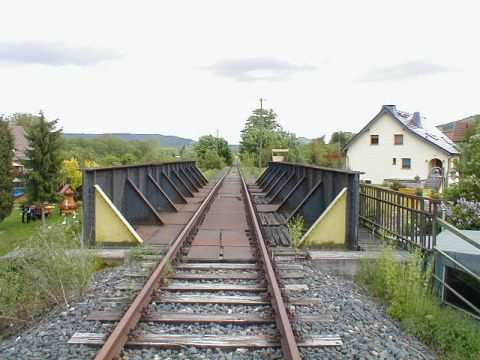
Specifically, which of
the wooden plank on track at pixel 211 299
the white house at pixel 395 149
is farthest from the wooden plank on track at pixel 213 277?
the white house at pixel 395 149

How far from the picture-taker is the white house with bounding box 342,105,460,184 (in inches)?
1838

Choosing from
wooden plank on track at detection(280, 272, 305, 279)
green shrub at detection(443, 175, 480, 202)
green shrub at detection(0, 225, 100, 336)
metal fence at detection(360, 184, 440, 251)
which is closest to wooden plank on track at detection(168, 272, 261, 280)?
wooden plank on track at detection(280, 272, 305, 279)

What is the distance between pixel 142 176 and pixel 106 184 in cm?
272

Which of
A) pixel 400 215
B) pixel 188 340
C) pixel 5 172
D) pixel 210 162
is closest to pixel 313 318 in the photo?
pixel 188 340

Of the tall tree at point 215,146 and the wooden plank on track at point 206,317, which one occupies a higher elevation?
the tall tree at point 215,146

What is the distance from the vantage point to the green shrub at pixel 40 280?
17.6 feet

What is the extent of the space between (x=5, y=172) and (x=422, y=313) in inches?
1044

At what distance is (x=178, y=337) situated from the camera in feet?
13.6

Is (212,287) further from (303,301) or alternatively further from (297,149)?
(297,149)

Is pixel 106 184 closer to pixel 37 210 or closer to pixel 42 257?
pixel 42 257

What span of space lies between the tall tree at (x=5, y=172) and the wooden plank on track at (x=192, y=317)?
24597mm

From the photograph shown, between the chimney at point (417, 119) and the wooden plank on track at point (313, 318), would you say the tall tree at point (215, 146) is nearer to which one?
the chimney at point (417, 119)

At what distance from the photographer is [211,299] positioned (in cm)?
520

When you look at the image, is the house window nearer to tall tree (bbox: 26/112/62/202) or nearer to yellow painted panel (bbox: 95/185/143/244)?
tall tree (bbox: 26/112/62/202)
